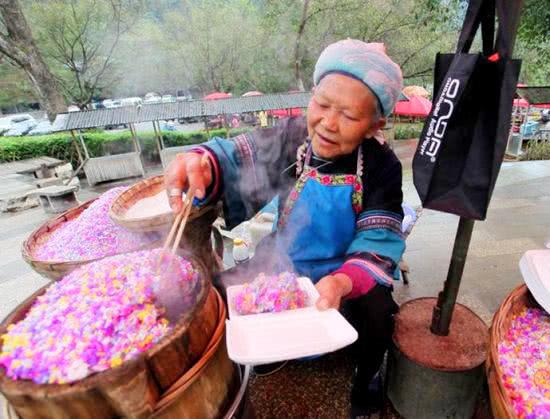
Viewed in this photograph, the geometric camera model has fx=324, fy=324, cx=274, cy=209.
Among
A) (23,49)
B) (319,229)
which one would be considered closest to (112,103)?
(23,49)

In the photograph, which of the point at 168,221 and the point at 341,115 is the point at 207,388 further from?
the point at 341,115

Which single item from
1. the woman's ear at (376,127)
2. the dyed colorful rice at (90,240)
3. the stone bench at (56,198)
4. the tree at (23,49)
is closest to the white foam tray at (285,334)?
the woman's ear at (376,127)

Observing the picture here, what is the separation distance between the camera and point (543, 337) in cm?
177

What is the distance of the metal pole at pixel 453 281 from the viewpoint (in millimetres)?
1804

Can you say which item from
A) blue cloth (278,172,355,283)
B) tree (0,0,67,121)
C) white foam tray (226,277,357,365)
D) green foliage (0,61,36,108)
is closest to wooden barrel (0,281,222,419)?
white foam tray (226,277,357,365)

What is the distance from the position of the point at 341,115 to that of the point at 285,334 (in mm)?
1198

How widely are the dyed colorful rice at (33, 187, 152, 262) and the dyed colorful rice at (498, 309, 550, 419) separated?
Result: 2440 millimetres

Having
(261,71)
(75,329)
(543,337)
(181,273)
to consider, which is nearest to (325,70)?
(181,273)

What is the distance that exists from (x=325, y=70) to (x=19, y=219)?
831 centimetres

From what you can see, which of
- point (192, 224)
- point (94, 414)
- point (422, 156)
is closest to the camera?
point (94, 414)

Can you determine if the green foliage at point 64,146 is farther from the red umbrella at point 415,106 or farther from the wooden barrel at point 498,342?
the wooden barrel at point 498,342

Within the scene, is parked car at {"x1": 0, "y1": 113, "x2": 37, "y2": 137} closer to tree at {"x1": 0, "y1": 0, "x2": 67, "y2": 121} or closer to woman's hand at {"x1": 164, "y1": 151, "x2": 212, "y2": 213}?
tree at {"x1": 0, "y1": 0, "x2": 67, "y2": 121}

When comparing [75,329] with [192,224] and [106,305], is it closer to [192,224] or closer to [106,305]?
[106,305]

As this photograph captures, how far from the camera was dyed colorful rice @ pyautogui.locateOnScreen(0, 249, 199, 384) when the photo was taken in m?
1.12
